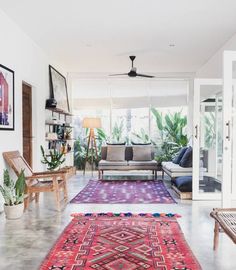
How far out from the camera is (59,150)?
7.13 m

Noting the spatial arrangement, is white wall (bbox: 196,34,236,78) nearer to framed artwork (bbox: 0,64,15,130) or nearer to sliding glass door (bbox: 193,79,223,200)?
sliding glass door (bbox: 193,79,223,200)

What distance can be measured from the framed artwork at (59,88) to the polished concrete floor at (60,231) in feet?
8.98

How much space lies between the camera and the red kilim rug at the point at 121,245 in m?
2.48

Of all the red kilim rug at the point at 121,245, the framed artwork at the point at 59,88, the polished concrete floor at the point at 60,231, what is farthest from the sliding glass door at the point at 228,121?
the framed artwork at the point at 59,88

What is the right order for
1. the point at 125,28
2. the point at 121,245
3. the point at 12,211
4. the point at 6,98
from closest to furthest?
1. the point at 121,245
2. the point at 12,211
3. the point at 6,98
4. the point at 125,28

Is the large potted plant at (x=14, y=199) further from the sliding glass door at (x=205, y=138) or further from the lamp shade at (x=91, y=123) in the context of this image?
the lamp shade at (x=91, y=123)

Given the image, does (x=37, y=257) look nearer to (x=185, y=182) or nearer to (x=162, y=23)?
(x=185, y=182)

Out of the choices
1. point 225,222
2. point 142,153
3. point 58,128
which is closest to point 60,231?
point 225,222

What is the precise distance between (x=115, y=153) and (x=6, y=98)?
3.90m

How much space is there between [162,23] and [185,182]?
2.74 metres

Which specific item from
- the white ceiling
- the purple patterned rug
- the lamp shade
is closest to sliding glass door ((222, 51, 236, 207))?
the white ceiling

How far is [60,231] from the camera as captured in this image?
11.0 ft

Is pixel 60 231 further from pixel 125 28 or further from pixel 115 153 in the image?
pixel 115 153

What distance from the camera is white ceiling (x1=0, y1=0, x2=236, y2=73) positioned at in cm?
399
